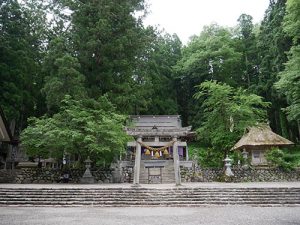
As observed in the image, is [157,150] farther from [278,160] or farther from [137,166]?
[278,160]

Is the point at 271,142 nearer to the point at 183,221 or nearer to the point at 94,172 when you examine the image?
the point at 94,172

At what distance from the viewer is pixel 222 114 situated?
19.1 meters

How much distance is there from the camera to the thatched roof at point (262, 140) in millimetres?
22797

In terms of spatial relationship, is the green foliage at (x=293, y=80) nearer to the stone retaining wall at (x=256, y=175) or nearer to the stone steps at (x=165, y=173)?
the stone retaining wall at (x=256, y=175)

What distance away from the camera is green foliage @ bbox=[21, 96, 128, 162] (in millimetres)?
15945

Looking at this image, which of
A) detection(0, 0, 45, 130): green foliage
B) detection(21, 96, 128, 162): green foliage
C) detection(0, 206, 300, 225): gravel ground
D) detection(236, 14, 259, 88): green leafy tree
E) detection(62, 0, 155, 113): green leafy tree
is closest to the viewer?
detection(0, 206, 300, 225): gravel ground

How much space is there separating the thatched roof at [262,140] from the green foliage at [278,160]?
3.83 m

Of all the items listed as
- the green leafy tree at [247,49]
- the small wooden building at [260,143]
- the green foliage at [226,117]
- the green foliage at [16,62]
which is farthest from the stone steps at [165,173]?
the green leafy tree at [247,49]

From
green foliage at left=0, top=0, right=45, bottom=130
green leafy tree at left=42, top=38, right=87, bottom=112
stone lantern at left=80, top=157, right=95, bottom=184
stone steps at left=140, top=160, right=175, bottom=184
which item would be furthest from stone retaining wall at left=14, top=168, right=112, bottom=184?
green foliage at left=0, top=0, right=45, bottom=130

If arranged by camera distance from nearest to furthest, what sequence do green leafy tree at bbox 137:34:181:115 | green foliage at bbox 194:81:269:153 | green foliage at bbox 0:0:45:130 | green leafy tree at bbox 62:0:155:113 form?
green foliage at bbox 194:81:269:153
green leafy tree at bbox 62:0:155:113
green foliage at bbox 0:0:45:130
green leafy tree at bbox 137:34:181:115

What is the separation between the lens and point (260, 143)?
75.6ft

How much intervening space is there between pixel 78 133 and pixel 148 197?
595 centimetres

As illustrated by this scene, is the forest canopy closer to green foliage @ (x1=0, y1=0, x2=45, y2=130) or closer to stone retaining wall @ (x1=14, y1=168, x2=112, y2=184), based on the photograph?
green foliage @ (x1=0, y1=0, x2=45, y2=130)

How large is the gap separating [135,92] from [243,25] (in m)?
22.3
